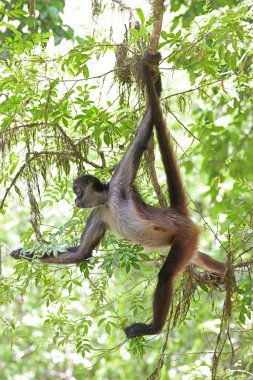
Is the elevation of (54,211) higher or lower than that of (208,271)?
higher

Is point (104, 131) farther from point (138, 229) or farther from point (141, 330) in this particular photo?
point (141, 330)

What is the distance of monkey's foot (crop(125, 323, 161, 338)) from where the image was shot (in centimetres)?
425

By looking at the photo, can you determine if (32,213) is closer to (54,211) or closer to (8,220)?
(54,211)

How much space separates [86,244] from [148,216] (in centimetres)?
59

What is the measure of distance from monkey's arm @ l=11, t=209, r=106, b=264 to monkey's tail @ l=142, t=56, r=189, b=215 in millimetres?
649

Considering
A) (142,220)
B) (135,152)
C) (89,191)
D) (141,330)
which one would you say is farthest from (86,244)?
(135,152)

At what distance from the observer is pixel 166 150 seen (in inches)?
161

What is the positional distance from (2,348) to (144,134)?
21.2 ft

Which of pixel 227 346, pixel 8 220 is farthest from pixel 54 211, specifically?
pixel 227 346

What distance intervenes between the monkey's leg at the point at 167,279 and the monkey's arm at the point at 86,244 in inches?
26.8

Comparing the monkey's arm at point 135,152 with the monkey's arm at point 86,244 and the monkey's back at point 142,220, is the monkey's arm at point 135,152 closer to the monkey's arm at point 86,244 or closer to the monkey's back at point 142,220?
the monkey's back at point 142,220

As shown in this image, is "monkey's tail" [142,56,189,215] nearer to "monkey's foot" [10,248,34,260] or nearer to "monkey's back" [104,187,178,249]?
"monkey's back" [104,187,178,249]

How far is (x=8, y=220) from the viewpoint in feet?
32.2

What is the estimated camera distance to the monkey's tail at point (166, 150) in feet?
12.8
